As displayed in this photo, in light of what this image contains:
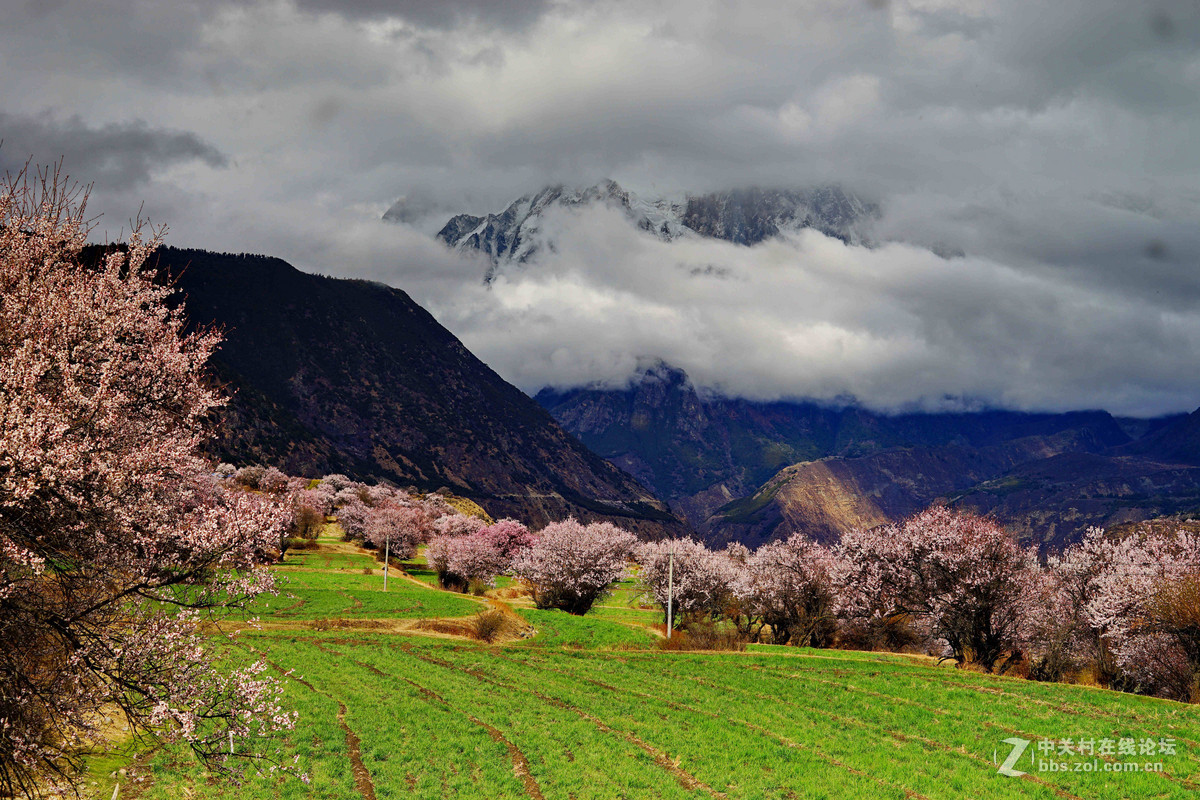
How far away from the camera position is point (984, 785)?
2097 cm

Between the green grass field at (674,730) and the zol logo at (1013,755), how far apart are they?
289 millimetres

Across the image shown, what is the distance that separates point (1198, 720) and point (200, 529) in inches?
1446

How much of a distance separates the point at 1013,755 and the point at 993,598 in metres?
30.7

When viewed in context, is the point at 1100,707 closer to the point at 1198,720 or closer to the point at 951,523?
the point at 1198,720

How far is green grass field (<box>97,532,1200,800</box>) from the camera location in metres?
20.9

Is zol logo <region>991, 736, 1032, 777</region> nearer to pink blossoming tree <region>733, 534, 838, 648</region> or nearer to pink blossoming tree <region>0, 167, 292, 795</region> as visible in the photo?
pink blossoming tree <region>0, 167, 292, 795</region>

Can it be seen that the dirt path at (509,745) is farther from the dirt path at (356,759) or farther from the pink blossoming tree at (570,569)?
the pink blossoming tree at (570,569)

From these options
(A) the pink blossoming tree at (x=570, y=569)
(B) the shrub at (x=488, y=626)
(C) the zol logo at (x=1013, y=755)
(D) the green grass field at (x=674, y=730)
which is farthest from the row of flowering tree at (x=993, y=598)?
(C) the zol logo at (x=1013, y=755)

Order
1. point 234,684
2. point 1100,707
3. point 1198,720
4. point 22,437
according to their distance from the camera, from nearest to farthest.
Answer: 1. point 22,437
2. point 234,684
3. point 1198,720
4. point 1100,707

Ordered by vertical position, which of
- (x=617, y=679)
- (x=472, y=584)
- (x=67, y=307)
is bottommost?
(x=472, y=584)

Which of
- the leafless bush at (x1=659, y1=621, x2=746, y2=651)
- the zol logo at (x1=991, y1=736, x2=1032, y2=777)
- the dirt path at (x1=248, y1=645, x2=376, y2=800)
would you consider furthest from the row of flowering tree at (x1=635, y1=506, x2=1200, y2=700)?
the dirt path at (x1=248, y1=645, x2=376, y2=800)

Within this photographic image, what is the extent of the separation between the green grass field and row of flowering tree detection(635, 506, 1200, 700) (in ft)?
24.9

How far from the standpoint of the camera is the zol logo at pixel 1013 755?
22.3 metres

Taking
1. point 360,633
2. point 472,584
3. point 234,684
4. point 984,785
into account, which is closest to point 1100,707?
point 984,785
